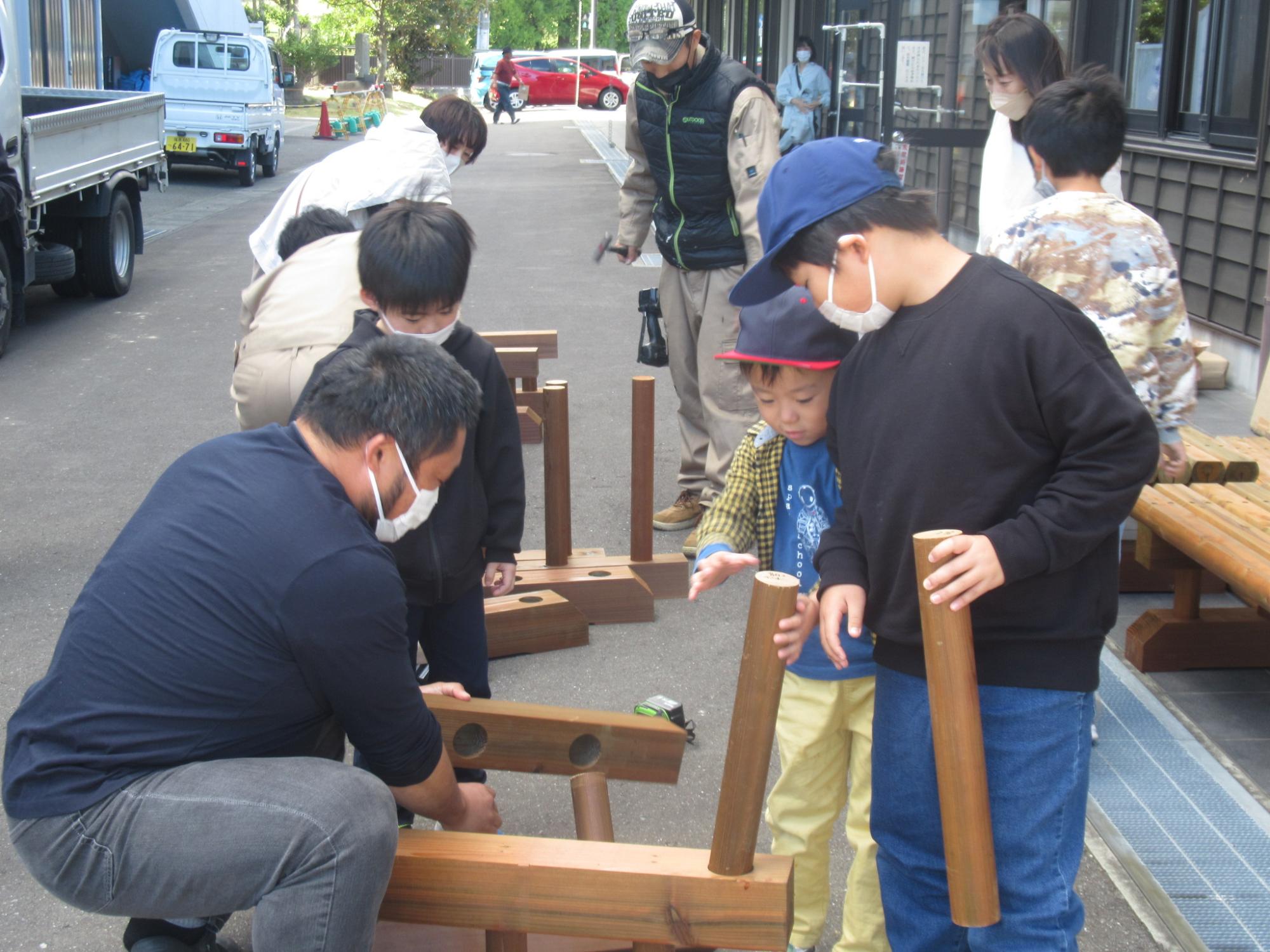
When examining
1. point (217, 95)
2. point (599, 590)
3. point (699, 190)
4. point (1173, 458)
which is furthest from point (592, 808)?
point (217, 95)

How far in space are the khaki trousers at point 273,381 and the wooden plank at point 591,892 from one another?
4.99 ft

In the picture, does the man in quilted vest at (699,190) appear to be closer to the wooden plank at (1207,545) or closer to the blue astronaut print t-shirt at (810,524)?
the wooden plank at (1207,545)

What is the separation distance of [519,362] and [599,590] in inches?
72.4

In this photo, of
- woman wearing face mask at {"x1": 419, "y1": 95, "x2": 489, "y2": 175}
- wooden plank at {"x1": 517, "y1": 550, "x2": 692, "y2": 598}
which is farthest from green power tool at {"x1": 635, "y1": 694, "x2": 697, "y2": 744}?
woman wearing face mask at {"x1": 419, "y1": 95, "x2": 489, "y2": 175}

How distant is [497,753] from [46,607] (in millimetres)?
2884

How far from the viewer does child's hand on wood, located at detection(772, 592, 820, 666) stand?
1.81 meters

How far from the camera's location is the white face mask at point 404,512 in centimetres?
218

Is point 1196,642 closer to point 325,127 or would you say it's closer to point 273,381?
point 273,381

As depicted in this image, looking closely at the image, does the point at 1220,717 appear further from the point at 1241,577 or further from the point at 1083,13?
the point at 1083,13

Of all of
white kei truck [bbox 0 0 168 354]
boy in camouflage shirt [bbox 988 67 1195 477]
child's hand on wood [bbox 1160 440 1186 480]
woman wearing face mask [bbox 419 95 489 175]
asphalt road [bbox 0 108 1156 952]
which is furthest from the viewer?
white kei truck [bbox 0 0 168 354]

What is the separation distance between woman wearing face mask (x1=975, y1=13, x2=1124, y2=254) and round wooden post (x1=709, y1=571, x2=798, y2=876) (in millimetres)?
2085

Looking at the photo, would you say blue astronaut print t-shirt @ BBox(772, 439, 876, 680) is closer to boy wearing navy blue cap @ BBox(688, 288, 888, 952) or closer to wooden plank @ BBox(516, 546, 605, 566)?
boy wearing navy blue cap @ BBox(688, 288, 888, 952)

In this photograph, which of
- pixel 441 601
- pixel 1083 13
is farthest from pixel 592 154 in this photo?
pixel 441 601

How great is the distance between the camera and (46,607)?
190 inches
